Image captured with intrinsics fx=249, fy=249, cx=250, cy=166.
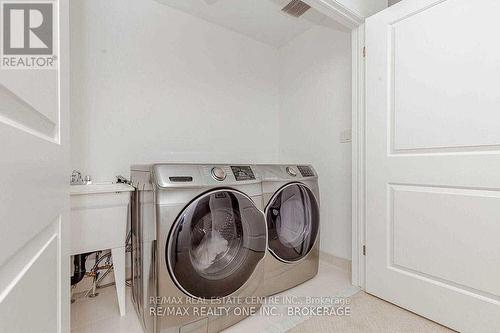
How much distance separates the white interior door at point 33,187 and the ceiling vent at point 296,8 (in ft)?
5.52

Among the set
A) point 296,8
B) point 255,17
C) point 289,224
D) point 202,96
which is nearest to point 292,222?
point 289,224

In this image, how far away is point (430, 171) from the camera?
Answer: 1349mm

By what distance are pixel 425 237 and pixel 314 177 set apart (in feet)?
2.40

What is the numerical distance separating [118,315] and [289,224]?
1.16 m

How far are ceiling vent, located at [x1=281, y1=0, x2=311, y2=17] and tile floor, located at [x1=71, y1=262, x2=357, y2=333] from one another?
2081 millimetres

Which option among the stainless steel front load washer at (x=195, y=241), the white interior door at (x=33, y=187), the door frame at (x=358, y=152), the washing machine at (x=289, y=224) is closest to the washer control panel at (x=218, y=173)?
the stainless steel front load washer at (x=195, y=241)

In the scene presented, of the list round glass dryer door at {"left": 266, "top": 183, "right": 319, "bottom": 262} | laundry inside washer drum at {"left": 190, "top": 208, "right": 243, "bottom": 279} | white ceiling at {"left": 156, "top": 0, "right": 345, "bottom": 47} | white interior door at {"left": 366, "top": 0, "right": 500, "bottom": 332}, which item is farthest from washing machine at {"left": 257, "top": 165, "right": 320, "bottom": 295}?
white ceiling at {"left": 156, "top": 0, "right": 345, "bottom": 47}

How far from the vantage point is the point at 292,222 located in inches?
67.3

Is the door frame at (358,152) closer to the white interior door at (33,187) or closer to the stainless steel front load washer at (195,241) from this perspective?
the stainless steel front load washer at (195,241)

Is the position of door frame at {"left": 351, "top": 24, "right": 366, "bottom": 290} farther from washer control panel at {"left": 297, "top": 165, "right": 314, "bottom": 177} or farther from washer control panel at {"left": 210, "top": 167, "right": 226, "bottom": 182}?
washer control panel at {"left": 210, "top": 167, "right": 226, "bottom": 182}

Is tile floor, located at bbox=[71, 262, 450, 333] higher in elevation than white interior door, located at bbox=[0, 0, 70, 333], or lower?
lower

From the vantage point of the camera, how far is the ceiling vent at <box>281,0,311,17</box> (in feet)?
6.20

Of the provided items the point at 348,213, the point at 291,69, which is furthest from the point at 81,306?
the point at 291,69

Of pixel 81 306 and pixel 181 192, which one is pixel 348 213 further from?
pixel 81 306
